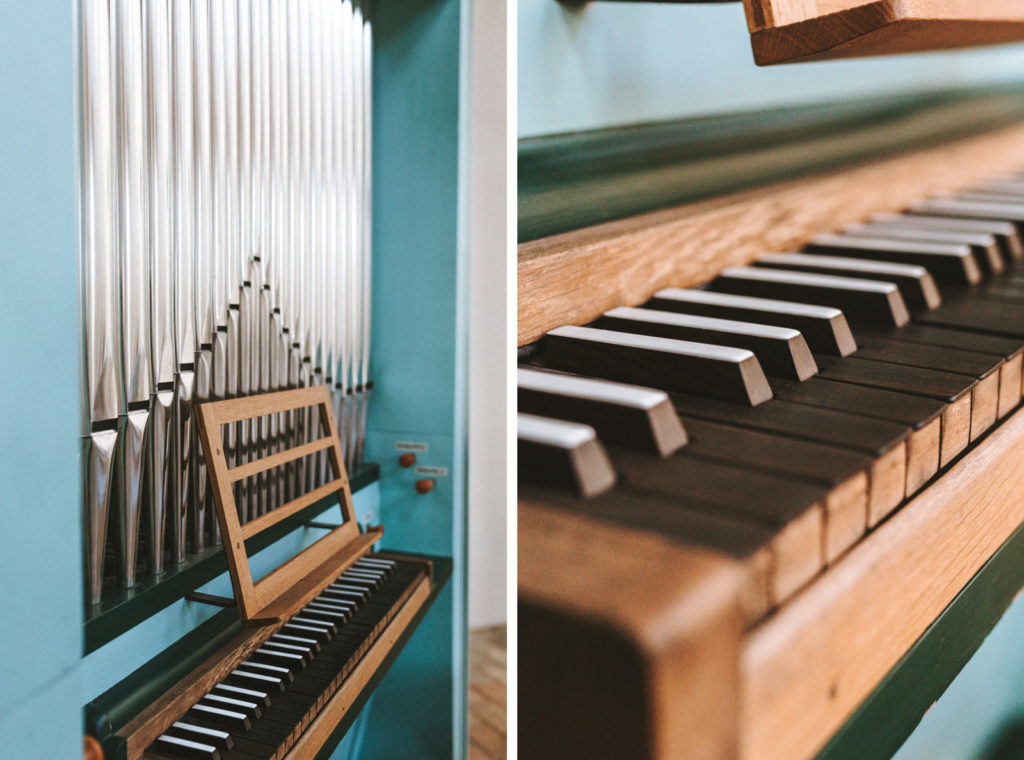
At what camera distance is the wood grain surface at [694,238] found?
16.4 inches

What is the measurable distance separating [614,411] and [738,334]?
0.17 metres

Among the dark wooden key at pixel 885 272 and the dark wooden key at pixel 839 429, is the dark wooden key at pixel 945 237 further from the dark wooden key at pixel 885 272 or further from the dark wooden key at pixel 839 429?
the dark wooden key at pixel 839 429

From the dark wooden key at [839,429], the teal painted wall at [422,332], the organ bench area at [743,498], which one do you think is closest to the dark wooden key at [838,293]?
the organ bench area at [743,498]

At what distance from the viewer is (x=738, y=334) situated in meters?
0.44

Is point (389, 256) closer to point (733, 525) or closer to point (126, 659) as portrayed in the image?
point (126, 659)

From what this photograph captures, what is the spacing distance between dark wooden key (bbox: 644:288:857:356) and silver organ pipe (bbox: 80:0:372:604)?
0.77 meters

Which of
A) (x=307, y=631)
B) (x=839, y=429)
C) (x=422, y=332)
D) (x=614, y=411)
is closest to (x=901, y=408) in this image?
(x=839, y=429)

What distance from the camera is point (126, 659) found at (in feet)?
3.57

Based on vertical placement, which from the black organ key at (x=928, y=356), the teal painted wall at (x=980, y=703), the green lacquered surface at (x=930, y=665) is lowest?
the teal painted wall at (x=980, y=703)

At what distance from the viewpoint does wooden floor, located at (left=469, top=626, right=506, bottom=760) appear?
197cm

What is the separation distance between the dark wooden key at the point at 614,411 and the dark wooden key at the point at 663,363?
6 centimetres

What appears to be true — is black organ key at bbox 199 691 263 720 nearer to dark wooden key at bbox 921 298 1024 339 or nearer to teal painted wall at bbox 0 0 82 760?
teal painted wall at bbox 0 0 82 760

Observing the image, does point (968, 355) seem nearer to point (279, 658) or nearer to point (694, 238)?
point (694, 238)

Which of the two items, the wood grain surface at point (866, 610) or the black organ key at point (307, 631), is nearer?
the wood grain surface at point (866, 610)
